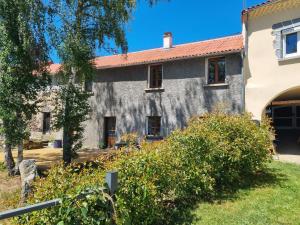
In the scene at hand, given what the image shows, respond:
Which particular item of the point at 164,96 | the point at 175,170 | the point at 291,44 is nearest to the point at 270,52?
the point at 291,44

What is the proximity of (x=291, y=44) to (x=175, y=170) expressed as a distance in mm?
10728

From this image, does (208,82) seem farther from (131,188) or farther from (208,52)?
(131,188)

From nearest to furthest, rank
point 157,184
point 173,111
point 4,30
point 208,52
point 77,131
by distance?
1. point 157,184
2. point 4,30
3. point 77,131
4. point 208,52
5. point 173,111

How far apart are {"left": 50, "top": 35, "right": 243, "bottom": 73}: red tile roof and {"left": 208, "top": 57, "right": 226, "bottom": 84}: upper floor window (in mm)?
645

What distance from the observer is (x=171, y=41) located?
21062 millimetres

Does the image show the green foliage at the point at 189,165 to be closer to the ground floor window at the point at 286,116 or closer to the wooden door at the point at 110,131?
the wooden door at the point at 110,131

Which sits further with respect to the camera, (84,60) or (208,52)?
(208,52)

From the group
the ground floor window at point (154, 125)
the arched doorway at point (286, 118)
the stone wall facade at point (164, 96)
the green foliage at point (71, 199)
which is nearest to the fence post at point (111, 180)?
the green foliage at point (71, 199)

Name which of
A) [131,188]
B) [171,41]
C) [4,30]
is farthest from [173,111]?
[131,188]

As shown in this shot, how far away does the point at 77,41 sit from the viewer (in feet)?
41.7

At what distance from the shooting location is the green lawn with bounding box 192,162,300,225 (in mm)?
6012

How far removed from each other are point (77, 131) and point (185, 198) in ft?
27.5

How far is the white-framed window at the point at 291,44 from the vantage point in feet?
44.9

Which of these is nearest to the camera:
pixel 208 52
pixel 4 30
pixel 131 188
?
pixel 131 188
